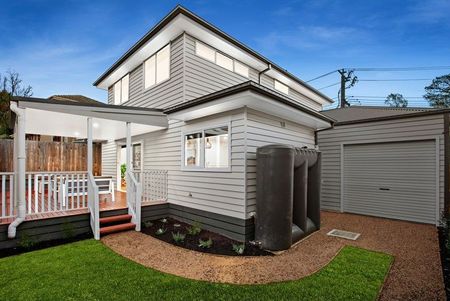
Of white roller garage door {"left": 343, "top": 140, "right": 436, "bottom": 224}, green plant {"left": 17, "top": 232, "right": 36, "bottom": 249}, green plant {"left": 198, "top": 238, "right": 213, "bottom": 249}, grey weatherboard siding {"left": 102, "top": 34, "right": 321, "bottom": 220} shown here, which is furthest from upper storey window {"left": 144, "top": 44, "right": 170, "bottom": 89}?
white roller garage door {"left": 343, "top": 140, "right": 436, "bottom": 224}

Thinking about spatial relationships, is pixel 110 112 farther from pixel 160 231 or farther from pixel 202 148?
pixel 160 231

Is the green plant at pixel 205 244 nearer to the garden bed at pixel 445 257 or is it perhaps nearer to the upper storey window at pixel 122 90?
the garden bed at pixel 445 257

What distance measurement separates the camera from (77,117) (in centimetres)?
636

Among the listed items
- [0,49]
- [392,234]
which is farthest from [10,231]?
[0,49]

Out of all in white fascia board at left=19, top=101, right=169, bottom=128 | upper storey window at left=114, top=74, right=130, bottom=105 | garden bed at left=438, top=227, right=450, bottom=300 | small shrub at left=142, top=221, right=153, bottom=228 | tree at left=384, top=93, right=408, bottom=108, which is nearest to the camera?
garden bed at left=438, top=227, right=450, bottom=300

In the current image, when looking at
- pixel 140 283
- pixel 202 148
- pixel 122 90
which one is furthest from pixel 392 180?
pixel 122 90

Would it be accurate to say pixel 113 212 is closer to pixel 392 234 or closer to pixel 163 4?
pixel 392 234

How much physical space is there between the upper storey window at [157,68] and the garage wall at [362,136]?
638 centimetres

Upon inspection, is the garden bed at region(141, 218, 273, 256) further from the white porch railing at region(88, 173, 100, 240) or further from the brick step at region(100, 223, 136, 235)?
the white porch railing at region(88, 173, 100, 240)

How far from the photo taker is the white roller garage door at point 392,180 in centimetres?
724

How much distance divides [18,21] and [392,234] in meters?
20.7

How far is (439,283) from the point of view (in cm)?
366

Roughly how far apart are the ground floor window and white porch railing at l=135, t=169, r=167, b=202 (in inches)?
49.7

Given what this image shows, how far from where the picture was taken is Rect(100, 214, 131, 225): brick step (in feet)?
20.3
